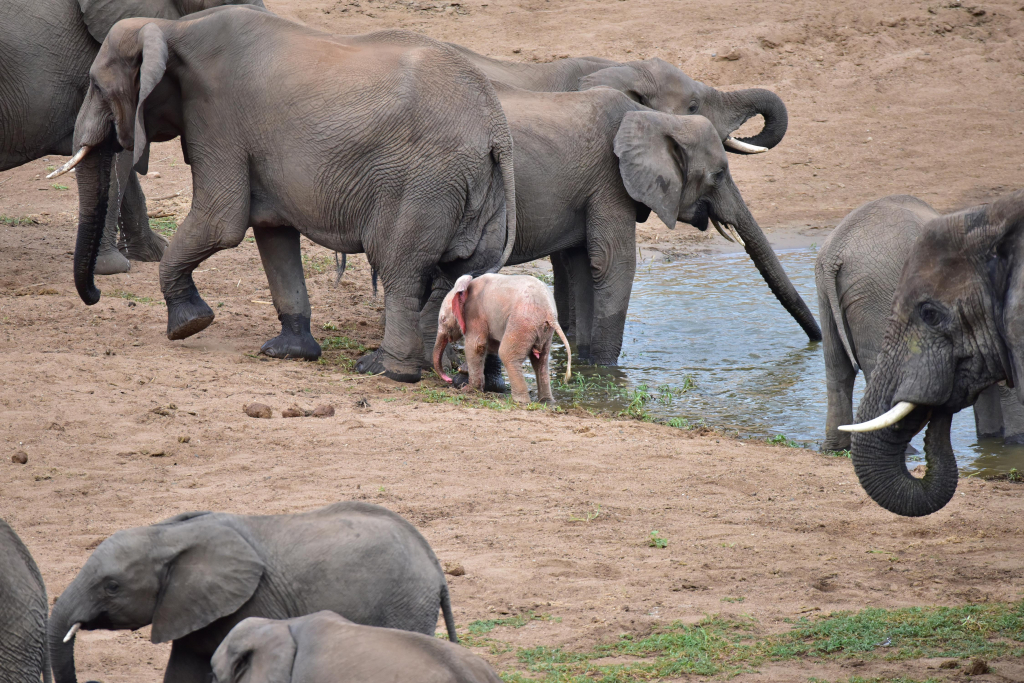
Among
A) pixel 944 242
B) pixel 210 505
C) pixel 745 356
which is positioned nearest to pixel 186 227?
pixel 210 505

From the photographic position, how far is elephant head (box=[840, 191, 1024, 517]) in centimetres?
442

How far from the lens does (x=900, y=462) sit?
4.83 metres

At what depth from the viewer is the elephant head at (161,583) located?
3.68 meters

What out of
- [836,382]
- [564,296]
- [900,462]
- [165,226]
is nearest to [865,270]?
[836,382]

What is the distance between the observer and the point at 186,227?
8.51 m

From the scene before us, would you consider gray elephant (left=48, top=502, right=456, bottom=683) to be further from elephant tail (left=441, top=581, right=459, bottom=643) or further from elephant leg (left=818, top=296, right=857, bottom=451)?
elephant leg (left=818, top=296, right=857, bottom=451)

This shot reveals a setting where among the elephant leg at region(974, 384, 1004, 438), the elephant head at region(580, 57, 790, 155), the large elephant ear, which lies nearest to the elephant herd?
the elephant leg at region(974, 384, 1004, 438)

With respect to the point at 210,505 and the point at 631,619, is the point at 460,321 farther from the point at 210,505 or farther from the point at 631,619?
the point at 631,619

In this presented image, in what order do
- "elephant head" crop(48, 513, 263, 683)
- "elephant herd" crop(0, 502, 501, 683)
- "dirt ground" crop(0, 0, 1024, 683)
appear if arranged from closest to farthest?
"elephant herd" crop(0, 502, 501, 683) → "elephant head" crop(48, 513, 263, 683) → "dirt ground" crop(0, 0, 1024, 683)

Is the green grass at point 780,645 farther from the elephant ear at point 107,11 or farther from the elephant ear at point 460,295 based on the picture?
the elephant ear at point 107,11

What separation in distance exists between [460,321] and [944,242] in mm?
4239

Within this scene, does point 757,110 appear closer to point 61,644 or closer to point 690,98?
point 690,98

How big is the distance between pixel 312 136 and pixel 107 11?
269 cm

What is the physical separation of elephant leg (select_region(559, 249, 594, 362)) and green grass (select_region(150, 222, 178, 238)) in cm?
419
